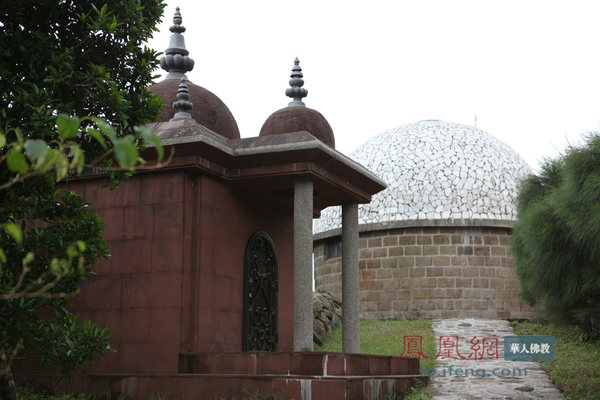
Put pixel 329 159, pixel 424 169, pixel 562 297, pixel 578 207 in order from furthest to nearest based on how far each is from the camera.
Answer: pixel 424 169 → pixel 562 297 → pixel 578 207 → pixel 329 159

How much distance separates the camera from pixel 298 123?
998 cm

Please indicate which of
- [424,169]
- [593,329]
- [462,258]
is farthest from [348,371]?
[424,169]

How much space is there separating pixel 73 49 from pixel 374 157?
44.5ft

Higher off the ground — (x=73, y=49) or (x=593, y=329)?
(x=73, y=49)

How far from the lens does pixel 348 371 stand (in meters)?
7.75

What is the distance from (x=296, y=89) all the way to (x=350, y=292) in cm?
319

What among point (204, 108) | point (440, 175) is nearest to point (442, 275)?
point (440, 175)

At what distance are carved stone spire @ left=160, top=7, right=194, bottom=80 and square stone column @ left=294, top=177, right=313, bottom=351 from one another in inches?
123

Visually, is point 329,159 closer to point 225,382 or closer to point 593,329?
point 225,382

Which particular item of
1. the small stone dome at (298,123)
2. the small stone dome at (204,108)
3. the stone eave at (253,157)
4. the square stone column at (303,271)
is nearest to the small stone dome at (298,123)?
the small stone dome at (298,123)

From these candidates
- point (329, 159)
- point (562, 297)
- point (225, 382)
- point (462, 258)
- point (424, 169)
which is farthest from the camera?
point (424, 169)

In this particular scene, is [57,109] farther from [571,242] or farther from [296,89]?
[571,242]

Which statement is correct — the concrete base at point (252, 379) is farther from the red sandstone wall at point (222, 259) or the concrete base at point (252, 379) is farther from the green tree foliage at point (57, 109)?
the green tree foliage at point (57, 109)

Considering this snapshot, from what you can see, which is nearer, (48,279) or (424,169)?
(48,279)
